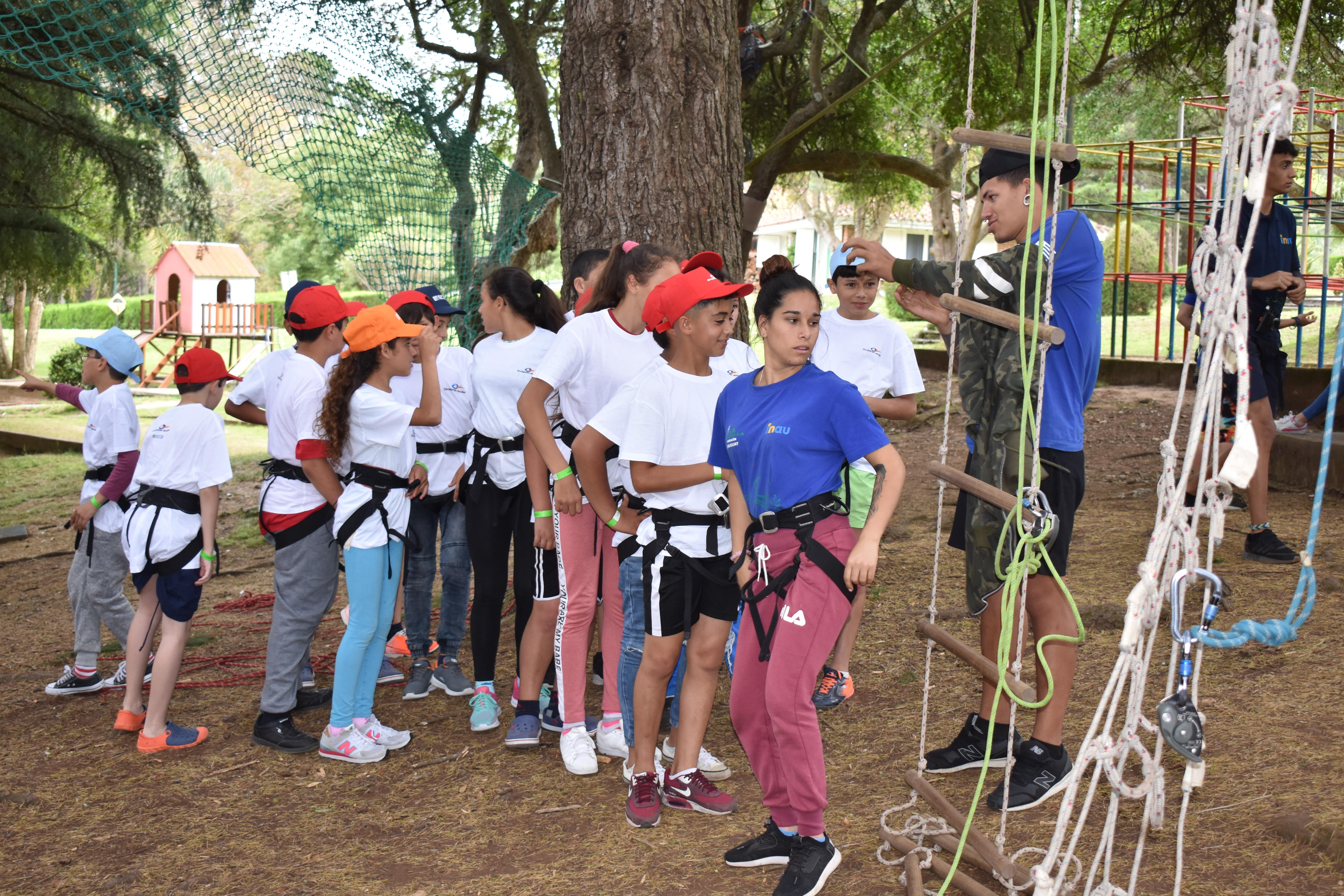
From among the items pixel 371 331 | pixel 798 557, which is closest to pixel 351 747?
pixel 371 331

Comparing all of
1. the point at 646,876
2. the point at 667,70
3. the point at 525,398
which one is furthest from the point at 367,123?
the point at 646,876

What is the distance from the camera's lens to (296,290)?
185 inches

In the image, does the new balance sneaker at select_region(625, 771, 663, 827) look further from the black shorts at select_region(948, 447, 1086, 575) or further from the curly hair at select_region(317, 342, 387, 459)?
the curly hair at select_region(317, 342, 387, 459)

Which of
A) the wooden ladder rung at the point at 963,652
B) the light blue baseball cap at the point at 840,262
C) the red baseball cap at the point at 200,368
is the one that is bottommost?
the wooden ladder rung at the point at 963,652

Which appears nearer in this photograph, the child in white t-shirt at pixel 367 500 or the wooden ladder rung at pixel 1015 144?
the wooden ladder rung at pixel 1015 144

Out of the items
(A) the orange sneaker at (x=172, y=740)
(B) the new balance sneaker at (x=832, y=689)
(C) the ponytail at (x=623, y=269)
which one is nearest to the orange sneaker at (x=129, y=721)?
(A) the orange sneaker at (x=172, y=740)

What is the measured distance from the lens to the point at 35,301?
2847cm

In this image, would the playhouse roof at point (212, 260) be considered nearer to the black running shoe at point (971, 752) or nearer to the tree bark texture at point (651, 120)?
→ the tree bark texture at point (651, 120)

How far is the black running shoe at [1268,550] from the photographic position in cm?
552

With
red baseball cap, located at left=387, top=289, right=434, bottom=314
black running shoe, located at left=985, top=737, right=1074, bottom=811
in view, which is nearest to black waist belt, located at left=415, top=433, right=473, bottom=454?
red baseball cap, located at left=387, top=289, right=434, bottom=314

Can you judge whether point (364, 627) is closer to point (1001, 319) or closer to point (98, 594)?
point (98, 594)

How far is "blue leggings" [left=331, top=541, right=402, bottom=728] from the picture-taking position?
13.0 feet

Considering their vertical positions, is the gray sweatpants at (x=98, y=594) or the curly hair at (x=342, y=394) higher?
the curly hair at (x=342, y=394)

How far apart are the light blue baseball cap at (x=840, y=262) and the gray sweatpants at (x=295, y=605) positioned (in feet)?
7.15
